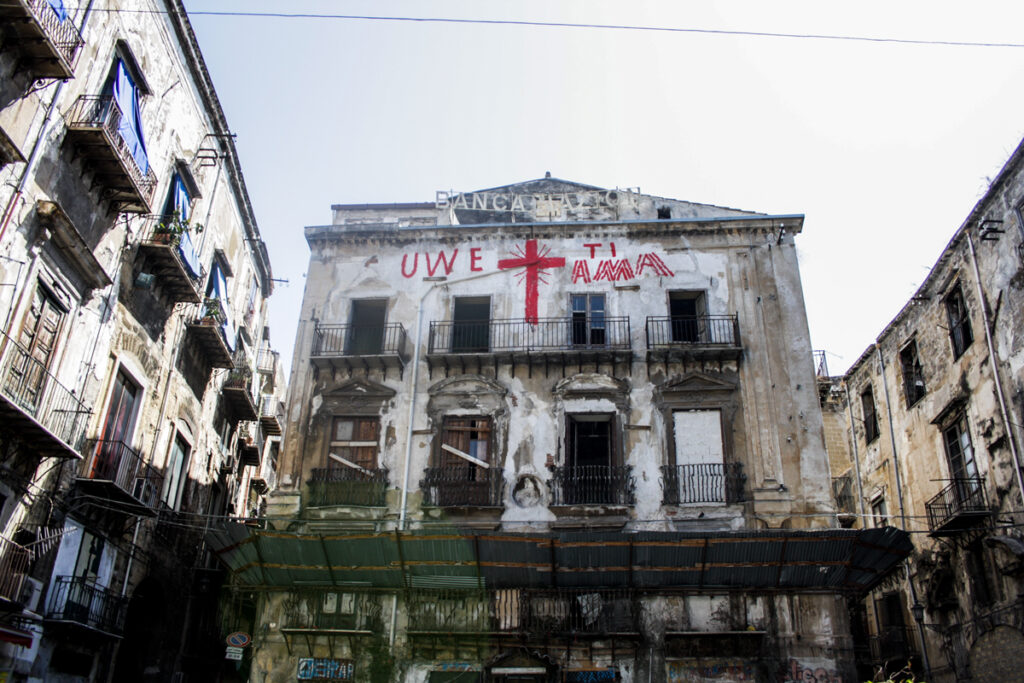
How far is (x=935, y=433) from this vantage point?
24.3m

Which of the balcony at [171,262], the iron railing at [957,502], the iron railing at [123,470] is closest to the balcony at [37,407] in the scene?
the iron railing at [123,470]

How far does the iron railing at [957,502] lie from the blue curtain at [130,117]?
21.1 meters

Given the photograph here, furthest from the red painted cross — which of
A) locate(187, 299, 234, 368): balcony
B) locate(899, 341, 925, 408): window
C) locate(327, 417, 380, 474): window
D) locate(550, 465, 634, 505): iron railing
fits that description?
locate(899, 341, 925, 408): window

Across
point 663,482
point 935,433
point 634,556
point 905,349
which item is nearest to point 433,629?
point 634,556

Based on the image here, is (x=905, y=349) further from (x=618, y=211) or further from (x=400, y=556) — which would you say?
(x=400, y=556)

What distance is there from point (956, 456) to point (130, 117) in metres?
22.6

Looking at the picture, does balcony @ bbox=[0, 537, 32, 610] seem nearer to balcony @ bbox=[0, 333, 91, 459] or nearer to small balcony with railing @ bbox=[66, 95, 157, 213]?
balcony @ bbox=[0, 333, 91, 459]

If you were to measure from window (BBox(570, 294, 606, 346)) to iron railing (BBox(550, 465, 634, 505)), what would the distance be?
335cm

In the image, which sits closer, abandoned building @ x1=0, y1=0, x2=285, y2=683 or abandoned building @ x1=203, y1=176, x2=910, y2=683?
abandoned building @ x1=0, y1=0, x2=285, y2=683

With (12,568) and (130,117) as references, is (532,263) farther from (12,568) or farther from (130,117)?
(12,568)

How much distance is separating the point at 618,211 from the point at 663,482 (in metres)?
8.00

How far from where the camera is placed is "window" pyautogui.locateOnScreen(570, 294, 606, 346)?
21.4m

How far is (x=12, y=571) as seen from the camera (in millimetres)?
15031

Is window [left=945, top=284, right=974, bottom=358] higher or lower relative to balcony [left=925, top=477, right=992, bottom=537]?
higher
